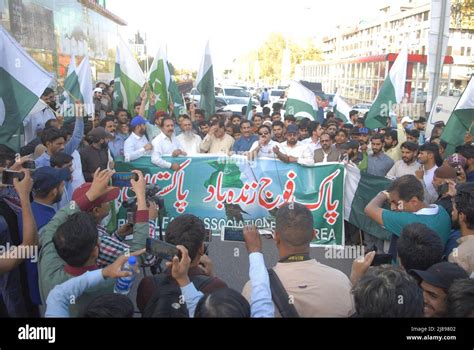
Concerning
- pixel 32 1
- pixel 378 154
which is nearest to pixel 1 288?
pixel 378 154

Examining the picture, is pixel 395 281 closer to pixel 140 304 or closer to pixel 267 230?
pixel 140 304

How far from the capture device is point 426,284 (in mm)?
2363

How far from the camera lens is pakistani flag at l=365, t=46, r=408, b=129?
27.2 feet

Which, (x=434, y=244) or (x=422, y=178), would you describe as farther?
(x=422, y=178)

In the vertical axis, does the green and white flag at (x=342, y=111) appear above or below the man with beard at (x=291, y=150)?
above

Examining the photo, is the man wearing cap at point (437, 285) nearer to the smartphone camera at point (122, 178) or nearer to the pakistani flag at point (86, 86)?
the smartphone camera at point (122, 178)

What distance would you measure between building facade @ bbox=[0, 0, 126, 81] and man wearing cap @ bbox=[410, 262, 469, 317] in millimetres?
11554

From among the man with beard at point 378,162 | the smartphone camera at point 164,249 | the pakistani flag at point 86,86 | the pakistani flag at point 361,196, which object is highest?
the pakistani flag at point 86,86

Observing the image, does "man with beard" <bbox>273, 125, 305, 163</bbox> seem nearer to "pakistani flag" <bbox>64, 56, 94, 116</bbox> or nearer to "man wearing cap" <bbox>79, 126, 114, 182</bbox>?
"man wearing cap" <bbox>79, 126, 114, 182</bbox>

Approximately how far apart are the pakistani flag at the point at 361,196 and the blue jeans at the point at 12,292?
408 cm

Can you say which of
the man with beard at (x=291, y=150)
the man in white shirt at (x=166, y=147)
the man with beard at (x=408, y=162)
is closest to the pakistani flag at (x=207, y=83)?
the man in white shirt at (x=166, y=147)

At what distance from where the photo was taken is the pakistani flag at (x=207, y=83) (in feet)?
30.5

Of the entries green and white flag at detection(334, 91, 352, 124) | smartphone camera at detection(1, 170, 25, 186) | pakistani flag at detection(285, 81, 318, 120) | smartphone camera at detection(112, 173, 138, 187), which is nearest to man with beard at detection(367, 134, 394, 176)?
smartphone camera at detection(112, 173, 138, 187)
